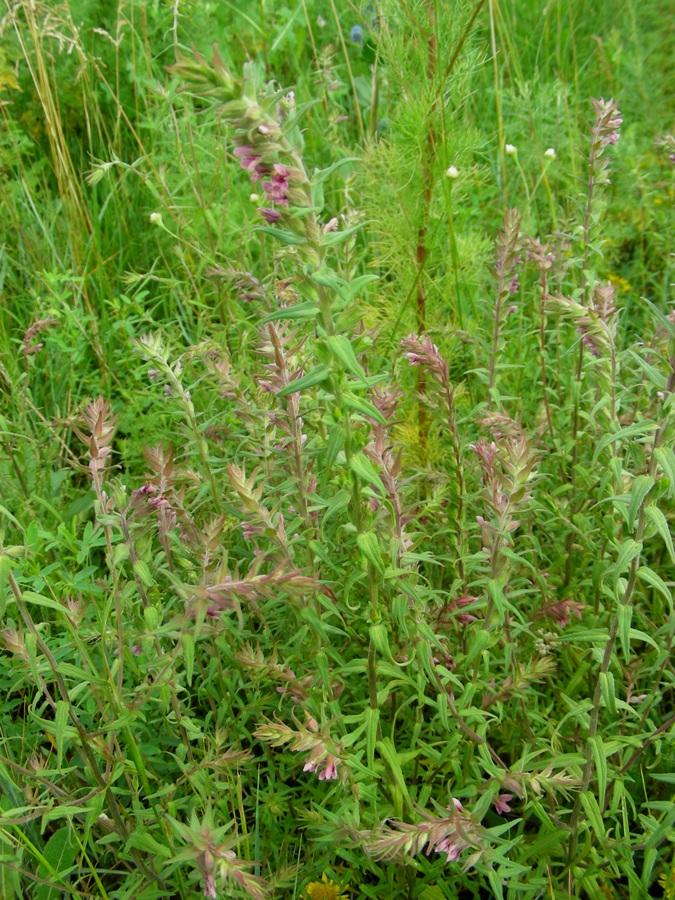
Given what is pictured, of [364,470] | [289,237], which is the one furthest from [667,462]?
[289,237]

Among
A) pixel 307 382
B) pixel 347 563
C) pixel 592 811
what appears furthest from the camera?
pixel 347 563

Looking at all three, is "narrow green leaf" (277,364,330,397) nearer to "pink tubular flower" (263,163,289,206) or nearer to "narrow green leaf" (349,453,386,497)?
"narrow green leaf" (349,453,386,497)

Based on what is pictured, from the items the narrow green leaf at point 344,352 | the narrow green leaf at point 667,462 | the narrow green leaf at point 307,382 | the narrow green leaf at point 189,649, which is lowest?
the narrow green leaf at point 189,649

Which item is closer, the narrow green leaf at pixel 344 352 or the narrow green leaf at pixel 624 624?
the narrow green leaf at pixel 344 352

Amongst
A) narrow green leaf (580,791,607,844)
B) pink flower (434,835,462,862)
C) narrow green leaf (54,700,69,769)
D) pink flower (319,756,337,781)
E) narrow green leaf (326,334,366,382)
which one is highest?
narrow green leaf (326,334,366,382)

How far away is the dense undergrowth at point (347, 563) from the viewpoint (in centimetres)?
146

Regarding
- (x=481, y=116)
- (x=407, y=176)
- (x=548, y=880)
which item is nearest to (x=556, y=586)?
(x=548, y=880)

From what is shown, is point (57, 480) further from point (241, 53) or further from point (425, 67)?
point (241, 53)

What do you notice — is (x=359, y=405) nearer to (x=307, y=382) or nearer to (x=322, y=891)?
(x=307, y=382)

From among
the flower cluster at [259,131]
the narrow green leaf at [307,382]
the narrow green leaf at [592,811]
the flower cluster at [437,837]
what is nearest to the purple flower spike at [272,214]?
the flower cluster at [259,131]

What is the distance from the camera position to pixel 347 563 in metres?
1.87

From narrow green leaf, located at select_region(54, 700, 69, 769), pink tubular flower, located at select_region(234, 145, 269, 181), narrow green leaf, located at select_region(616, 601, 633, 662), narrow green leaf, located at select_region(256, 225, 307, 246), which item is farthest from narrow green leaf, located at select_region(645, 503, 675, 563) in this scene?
narrow green leaf, located at select_region(54, 700, 69, 769)

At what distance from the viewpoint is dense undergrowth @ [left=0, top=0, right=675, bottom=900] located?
146cm

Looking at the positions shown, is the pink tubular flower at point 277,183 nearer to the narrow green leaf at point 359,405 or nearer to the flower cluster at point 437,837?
the narrow green leaf at point 359,405
